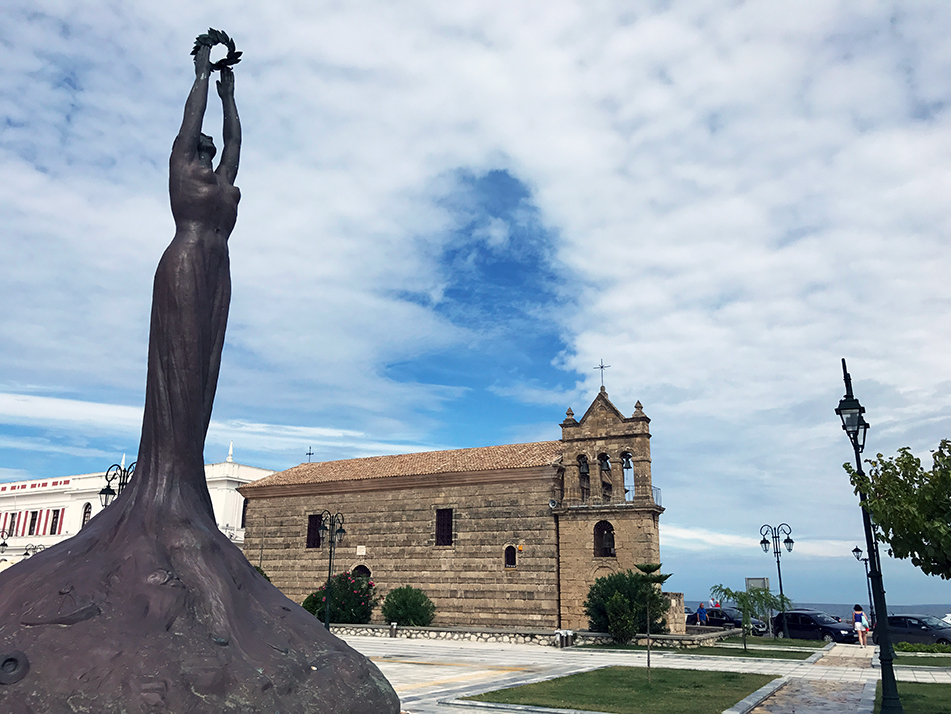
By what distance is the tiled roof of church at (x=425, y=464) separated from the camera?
90.9 feet

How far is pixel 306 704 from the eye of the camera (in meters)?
4.34

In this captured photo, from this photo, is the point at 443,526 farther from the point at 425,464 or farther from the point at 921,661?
the point at 921,661

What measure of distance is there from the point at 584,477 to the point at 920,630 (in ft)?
39.8

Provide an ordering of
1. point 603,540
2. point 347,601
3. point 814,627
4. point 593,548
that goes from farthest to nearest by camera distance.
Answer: point 814,627 < point 603,540 < point 347,601 < point 593,548

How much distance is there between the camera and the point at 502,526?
26766mm

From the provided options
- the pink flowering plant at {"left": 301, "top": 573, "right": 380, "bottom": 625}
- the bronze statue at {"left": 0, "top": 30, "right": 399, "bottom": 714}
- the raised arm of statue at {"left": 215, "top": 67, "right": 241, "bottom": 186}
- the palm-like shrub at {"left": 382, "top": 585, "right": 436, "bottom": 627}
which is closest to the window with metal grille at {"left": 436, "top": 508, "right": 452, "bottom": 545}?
the palm-like shrub at {"left": 382, "top": 585, "right": 436, "bottom": 627}

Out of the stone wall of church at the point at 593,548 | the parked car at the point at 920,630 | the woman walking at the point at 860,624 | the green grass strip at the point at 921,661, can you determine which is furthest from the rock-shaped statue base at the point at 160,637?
the parked car at the point at 920,630

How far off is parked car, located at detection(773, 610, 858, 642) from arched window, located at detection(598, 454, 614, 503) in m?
8.12

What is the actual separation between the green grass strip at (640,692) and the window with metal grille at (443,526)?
47.0 ft

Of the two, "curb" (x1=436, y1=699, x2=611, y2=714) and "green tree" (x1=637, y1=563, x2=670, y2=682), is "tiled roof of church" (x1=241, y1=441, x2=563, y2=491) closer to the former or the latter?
"green tree" (x1=637, y1=563, x2=670, y2=682)

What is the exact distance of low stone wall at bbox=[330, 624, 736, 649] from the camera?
20422 mm

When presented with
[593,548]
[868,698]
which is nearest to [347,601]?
[593,548]

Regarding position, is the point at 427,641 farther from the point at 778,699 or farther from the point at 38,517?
the point at 38,517

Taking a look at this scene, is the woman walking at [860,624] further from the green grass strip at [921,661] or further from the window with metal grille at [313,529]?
the window with metal grille at [313,529]
